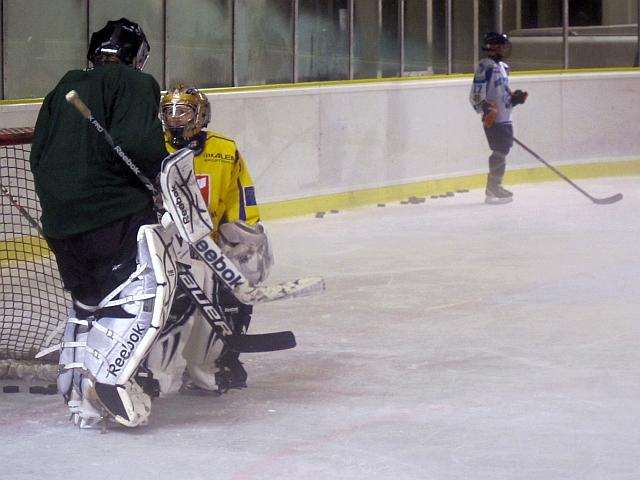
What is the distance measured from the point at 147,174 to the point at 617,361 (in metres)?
2.08

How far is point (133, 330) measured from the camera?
3.98m

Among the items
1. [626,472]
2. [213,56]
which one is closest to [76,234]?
[626,472]

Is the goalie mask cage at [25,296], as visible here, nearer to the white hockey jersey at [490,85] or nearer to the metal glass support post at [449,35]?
the white hockey jersey at [490,85]

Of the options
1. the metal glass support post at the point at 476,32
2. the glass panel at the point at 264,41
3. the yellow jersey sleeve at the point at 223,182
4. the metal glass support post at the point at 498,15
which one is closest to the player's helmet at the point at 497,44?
the glass panel at the point at 264,41

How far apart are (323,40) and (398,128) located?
972mm

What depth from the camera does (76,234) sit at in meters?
4.02

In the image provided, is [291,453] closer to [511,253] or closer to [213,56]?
[511,253]

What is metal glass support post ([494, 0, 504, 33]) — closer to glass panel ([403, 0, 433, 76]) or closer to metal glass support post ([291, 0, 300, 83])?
glass panel ([403, 0, 433, 76])

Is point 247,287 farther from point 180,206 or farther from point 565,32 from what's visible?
point 565,32

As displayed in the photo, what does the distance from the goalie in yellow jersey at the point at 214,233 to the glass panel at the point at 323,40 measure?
6113 millimetres

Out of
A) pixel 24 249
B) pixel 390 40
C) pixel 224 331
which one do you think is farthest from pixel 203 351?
pixel 390 40

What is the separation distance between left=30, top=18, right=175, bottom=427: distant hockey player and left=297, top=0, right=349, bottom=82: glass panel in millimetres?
6529

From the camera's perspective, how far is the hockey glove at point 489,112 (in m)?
10.4

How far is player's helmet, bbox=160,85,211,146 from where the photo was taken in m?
4.35
